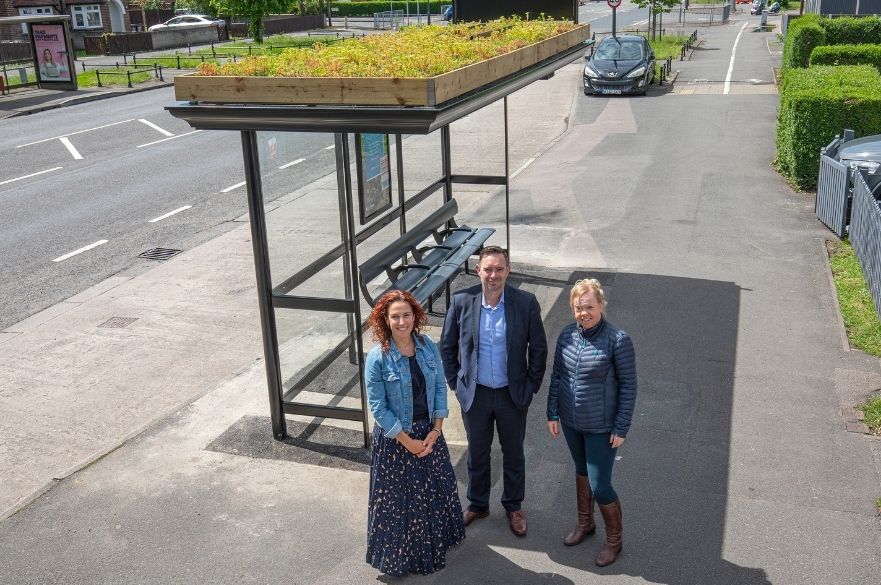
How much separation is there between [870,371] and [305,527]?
5.19 m

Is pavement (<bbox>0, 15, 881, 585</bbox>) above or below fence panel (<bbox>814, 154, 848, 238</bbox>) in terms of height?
below

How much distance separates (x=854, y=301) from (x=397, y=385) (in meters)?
6.48

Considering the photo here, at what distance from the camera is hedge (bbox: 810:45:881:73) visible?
22141 millimetres

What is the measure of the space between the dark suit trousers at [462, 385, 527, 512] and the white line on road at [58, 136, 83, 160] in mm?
17408

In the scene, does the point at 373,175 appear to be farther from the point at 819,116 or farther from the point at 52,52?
the point at 52,52

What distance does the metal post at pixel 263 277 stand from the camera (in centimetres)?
667

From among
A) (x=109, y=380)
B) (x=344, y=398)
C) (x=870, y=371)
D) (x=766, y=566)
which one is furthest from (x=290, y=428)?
(x=870, y=371)

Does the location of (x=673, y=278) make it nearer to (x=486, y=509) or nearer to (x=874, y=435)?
(x=874, y=435)

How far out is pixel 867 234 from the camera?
10.4 m

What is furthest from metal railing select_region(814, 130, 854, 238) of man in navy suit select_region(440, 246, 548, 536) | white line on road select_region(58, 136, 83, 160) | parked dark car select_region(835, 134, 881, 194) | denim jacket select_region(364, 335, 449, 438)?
white line on road select_region(58, 136, 83, 160)

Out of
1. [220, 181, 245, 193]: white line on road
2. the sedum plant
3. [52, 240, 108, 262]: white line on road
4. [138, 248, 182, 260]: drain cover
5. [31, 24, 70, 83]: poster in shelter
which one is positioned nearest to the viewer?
the sedum plant

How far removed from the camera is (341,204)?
821 cm

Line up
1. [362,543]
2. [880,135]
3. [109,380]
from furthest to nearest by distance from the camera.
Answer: [880,135], [109,380], [362,543]

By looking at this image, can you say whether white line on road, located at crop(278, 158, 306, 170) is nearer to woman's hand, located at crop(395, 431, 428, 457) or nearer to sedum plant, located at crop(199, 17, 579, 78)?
sedum plant, located at crop(199, 17, 579, 78)
